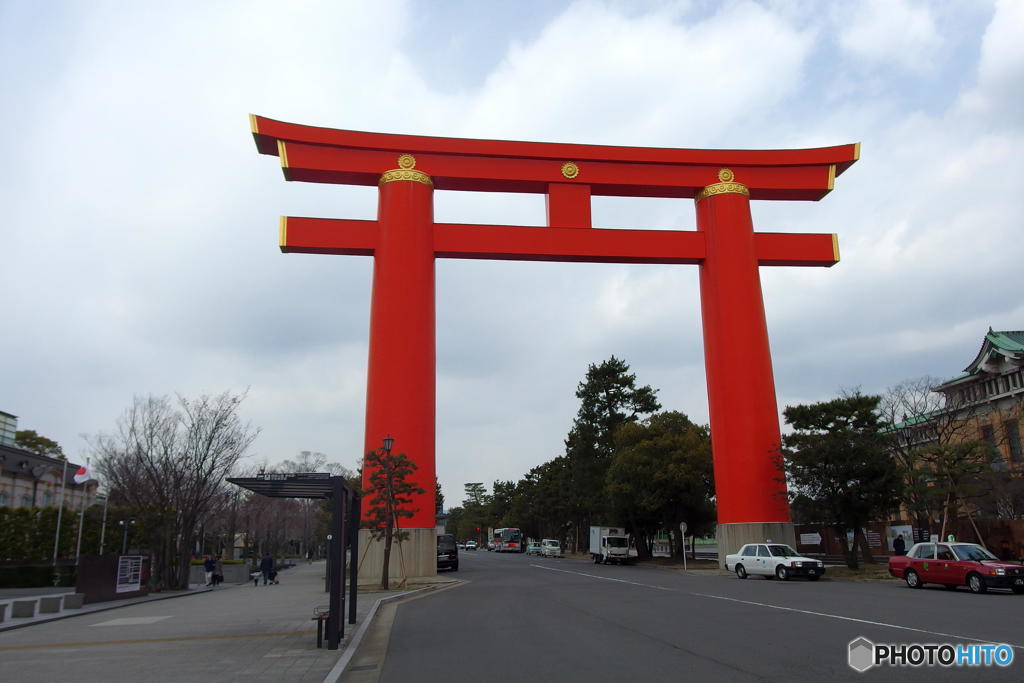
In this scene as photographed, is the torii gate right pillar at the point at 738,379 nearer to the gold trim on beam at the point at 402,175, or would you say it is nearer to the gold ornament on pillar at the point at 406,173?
the gold ornament on pillar at the point at 406,173

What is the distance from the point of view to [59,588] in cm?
3188

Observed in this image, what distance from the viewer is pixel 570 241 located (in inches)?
1348

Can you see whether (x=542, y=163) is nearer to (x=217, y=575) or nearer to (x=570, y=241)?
(x=570, y=241)

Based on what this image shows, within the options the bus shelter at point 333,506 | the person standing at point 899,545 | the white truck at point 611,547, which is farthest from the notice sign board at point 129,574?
the person standing at point 899,545

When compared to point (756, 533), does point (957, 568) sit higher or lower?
lower

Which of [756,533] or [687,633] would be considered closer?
[687,633]

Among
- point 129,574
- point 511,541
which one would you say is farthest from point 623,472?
point 511,541

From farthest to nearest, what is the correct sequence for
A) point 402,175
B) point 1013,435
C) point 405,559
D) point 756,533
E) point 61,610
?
point 1013,435, point 402,175, point 756,533, point 405,559, point 61,610

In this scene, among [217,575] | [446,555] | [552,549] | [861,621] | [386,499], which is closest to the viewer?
[861,621]

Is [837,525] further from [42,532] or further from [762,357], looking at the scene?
[42,532]

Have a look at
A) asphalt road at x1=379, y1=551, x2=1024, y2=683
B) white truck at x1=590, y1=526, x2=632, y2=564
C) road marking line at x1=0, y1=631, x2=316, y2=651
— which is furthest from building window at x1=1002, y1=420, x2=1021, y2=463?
road marking line at x1=0, y1=631, x2=316, y2=651

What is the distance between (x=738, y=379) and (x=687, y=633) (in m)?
23.2

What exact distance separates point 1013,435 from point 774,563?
78.7 ft

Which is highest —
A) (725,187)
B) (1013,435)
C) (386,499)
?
(725,187)
